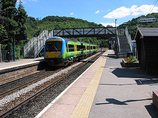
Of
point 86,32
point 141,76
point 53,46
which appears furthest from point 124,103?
point 86,32

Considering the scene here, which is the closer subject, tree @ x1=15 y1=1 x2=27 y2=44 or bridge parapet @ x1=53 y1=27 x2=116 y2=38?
tree @ x1=15 y1=1 x2=27 y2=44

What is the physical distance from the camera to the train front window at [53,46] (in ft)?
49.8

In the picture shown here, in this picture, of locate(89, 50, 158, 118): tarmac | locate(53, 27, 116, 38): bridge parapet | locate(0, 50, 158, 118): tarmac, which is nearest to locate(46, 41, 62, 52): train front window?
locate(0, 50, 158, 118): tarmac

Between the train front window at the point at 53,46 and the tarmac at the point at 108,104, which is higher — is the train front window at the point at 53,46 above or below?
above

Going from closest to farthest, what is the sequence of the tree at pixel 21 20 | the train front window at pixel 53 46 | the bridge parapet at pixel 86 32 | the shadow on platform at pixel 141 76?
the shadow on platform at pixel 141 76
the train front window at pixel 53 46
the tree at pixel 21 20
the bridge parapet at pixel 86 32

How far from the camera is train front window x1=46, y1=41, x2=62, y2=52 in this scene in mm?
15180

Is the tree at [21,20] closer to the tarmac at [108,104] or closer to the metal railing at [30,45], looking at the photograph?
the metal railing at [30,45]

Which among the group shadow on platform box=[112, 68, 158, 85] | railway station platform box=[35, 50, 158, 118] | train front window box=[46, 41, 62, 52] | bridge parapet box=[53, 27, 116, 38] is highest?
bridge parapet box=[53, 27, 116, 38]

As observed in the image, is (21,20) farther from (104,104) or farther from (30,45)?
(104,104)

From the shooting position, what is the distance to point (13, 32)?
23953 millimetres

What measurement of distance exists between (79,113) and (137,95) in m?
2.79

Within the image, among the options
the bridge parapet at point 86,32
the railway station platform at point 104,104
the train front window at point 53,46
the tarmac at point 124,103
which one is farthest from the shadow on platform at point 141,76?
the bridge parapet at point 86,32

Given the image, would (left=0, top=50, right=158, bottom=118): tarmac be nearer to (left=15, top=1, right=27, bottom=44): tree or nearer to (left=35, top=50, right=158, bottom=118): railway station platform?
(left=35, top=50, right=158, bottom=118): railway station platform

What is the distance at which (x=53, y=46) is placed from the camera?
1527 centimetres
